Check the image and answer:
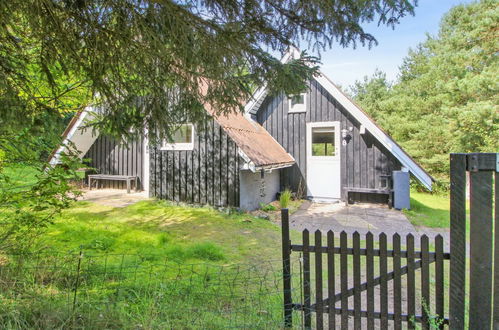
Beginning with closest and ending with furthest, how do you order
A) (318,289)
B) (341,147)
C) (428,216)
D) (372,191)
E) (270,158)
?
1. (318,289)
2. (428,216)
3. (270,158)
4. (372,191)
5. (341,147)

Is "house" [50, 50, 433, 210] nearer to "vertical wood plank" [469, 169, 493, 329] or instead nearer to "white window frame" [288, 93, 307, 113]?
"white window frame" [288, 93, 307, 113]

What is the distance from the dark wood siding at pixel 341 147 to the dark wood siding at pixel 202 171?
2.49 m

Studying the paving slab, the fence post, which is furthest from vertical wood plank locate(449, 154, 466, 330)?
the paving slab

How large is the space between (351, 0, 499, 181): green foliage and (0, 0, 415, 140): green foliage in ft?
40.7

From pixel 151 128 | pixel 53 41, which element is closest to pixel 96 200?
pixel 151 128

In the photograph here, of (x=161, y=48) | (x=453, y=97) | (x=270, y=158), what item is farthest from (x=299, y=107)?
(x=453, y=97)

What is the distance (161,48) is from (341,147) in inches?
321

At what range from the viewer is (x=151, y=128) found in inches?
148

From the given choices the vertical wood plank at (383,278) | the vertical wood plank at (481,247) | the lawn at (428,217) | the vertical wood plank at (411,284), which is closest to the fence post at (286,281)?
the vertical wood plank at (383,278)

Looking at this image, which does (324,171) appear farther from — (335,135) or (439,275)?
Result: (439,275)

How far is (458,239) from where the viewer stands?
7.84 feet

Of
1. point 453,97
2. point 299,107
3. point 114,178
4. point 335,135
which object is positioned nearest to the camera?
point 335,135

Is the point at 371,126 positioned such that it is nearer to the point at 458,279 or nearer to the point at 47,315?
the point at 458,279

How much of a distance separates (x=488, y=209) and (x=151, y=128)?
138 inches
